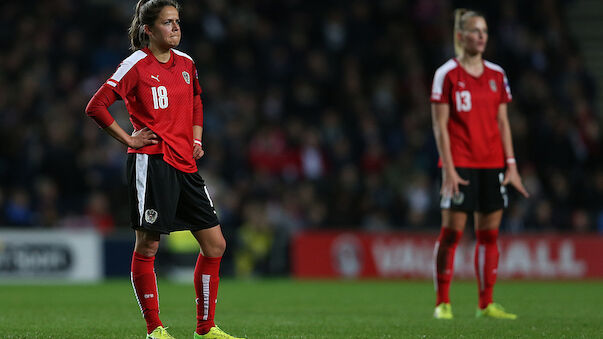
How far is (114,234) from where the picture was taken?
15461 millimetres

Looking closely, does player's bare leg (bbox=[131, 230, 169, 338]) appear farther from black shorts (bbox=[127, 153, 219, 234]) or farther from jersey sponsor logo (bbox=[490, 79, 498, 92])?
jersey sponsor logo (bbox=[490, 79, 498, 92])

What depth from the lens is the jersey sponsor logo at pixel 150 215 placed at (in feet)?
18.5

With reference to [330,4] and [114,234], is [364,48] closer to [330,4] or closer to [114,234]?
[330,4]

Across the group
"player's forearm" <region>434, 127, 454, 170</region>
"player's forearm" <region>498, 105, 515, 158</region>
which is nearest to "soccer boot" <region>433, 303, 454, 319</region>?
"player's forearm" <region>434, 127, 454, 170</region>

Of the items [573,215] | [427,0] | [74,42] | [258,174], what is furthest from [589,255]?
[74,42]

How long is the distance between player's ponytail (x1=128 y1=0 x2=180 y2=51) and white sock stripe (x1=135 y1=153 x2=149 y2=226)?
73 centimetres

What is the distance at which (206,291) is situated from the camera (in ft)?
19.5

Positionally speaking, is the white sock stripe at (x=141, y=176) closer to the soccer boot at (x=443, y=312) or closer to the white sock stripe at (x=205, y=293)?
the white sock stripe at (x=205, y=293)

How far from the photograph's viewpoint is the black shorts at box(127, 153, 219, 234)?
5668 mm

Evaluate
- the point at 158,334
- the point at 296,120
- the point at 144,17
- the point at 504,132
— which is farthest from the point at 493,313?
the point at 296,120

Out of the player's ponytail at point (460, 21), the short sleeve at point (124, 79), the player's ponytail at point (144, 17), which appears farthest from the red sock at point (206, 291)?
the player's ponytail at point (460, 21)

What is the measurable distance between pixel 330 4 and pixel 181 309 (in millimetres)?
11976

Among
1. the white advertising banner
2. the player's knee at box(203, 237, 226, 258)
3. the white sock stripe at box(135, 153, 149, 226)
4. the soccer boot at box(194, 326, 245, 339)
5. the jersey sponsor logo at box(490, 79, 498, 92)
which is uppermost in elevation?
the jersey sponsor logo at box(490, 79, 498, 92)

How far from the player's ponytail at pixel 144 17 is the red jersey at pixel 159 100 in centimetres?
10
